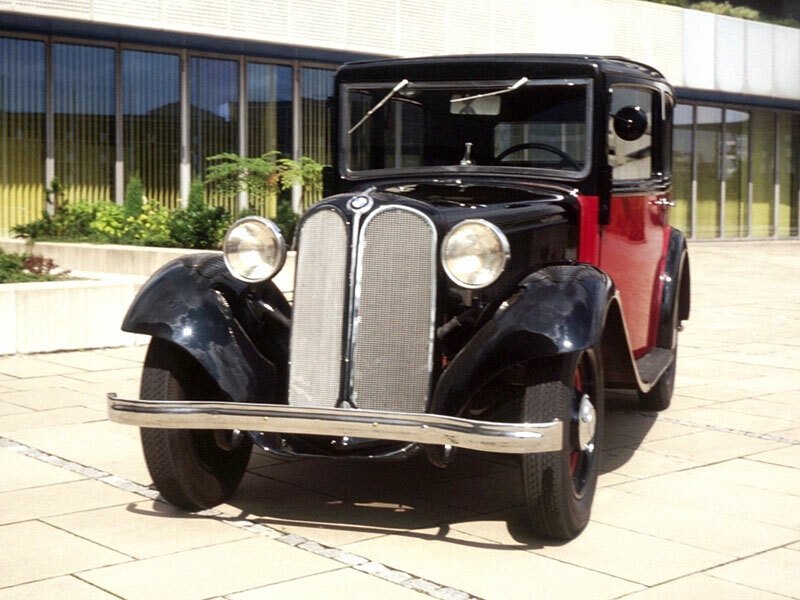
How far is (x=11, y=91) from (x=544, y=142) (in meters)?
12.5

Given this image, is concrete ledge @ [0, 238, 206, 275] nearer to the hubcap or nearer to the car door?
the car door

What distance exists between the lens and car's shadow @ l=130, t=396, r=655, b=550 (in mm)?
5047

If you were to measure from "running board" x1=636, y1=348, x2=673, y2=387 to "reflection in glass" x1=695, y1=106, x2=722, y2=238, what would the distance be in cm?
2128

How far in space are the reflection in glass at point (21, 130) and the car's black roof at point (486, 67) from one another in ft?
38.2

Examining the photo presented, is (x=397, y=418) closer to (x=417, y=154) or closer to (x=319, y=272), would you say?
(x=319, y=272)

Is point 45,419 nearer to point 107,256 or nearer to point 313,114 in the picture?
point 107,256

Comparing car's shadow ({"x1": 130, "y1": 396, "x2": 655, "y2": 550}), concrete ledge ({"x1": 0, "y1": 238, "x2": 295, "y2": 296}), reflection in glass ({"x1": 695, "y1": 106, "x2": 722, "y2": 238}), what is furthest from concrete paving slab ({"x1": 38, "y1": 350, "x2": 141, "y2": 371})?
reflection in glass ({"x1": 695, "y1": 106, "x2": 722, "y2": 238})

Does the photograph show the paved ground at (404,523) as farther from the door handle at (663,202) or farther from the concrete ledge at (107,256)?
the concrete ledge at (107,256)

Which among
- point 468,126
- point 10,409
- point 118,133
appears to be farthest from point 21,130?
point 468,126

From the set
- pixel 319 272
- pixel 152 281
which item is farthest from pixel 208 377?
pixel 319 272

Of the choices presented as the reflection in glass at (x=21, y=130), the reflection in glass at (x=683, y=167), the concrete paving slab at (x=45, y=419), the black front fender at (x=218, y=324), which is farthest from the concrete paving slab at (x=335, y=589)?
the reflection in glass at (x=683, y=167)

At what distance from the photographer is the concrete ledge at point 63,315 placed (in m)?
9.79

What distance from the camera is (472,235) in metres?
4.88

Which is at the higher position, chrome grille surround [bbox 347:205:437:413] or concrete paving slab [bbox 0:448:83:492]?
chrome grille surround [bbox 347:205:437:413]
